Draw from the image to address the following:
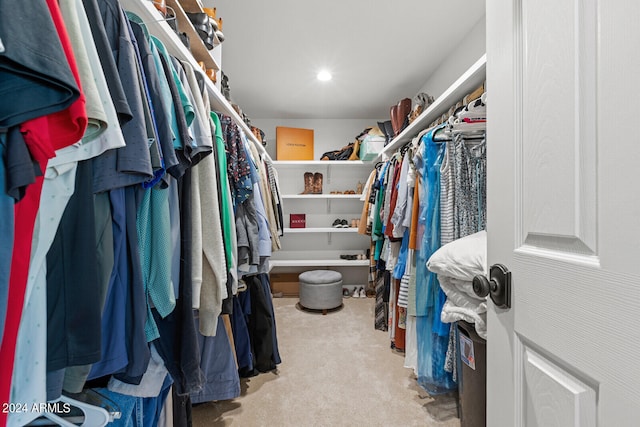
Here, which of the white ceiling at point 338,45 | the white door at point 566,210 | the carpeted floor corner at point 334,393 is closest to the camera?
the white door at point 566,210

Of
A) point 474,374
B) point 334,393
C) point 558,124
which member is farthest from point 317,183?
point 558,124

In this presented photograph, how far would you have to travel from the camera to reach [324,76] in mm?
2748

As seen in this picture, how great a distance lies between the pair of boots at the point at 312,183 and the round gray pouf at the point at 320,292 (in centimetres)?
123

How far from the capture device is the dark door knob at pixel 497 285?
24.1 inches

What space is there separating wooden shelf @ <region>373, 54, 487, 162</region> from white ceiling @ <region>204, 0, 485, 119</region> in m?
0.54

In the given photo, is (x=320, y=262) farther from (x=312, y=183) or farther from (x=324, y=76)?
(x=324, y=76)

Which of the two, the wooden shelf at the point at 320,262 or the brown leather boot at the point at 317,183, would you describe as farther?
the brown leather boot at the point at 317,183

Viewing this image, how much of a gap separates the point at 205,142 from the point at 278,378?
167 cm

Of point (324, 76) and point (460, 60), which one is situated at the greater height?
point (324, 76)

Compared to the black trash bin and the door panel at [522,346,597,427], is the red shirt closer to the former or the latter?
the door panel at [522,346,597,427]

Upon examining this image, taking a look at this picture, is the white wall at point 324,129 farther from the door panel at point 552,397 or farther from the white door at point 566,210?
the door panel at point 552,397

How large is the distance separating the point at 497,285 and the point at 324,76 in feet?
8.59

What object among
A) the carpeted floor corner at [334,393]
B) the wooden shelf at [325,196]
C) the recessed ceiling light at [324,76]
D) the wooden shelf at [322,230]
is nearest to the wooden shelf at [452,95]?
the recessed ceiling light at [324,76]

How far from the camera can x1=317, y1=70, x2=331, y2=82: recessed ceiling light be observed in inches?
105
